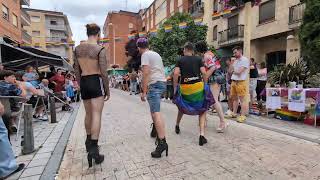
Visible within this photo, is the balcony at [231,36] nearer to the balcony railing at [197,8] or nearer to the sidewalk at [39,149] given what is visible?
the balcony railing at [197,8]

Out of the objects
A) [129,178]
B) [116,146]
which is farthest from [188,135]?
[129,178]

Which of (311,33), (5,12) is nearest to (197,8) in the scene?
(5,12)

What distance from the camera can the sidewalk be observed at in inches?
147

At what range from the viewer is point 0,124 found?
143 inches

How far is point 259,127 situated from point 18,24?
28536mm

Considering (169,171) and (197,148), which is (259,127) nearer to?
(197,148)

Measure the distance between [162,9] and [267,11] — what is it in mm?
25767

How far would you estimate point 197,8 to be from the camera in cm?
3200

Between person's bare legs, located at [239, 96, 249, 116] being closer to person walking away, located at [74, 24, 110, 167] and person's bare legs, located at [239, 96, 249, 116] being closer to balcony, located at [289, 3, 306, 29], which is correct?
person walking away, located at [74, 24, 110, 167]

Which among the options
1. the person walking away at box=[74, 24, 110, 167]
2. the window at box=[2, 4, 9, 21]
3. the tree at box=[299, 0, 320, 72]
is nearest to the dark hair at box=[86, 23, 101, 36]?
the person walking away at box=[74, 24, 110, 167]

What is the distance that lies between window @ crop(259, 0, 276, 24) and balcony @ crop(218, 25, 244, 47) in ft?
6.58

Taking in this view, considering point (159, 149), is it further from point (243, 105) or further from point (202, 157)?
point (243, 105)

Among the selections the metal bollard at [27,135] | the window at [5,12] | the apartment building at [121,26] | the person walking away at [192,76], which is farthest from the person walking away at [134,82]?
the apartment building at [121,26]

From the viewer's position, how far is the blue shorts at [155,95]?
14.6 ft
